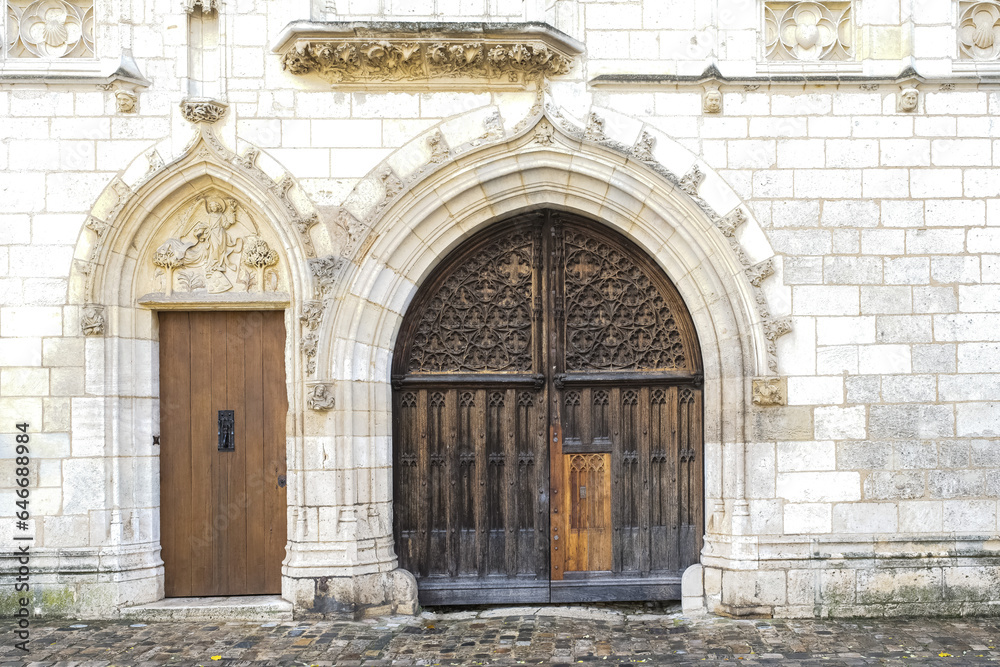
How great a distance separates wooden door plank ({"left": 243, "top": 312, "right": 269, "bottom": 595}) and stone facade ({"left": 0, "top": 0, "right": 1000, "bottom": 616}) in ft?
1.00

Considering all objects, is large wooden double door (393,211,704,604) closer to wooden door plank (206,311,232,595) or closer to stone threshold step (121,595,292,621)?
stone threshold step (121,595,292,621)

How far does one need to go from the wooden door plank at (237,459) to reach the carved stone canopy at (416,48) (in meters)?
1.96

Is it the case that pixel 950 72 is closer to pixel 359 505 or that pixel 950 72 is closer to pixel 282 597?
pixel 359 505

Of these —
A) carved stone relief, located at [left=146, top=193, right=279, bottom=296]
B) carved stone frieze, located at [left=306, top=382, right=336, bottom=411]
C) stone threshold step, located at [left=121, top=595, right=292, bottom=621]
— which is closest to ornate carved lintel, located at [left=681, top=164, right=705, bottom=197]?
carved stone frieze, located at [left=306, top=382, right=336, bottom=411]

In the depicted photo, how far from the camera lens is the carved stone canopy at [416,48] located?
5652 mm

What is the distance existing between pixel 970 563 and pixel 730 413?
2.01 meters

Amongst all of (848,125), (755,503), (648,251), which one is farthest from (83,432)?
(848,125)

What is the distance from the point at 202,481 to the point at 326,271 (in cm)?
187

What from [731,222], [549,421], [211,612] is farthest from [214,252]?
[731,222]

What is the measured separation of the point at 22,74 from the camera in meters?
5.75

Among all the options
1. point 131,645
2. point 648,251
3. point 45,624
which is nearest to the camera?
point 131,645

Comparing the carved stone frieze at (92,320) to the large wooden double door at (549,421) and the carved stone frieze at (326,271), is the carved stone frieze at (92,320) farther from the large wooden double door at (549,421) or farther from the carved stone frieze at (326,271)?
the large wooden double door at (549,421)

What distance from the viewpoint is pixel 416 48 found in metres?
5.68

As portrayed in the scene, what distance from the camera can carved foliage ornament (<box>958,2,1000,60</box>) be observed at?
6.00 m
